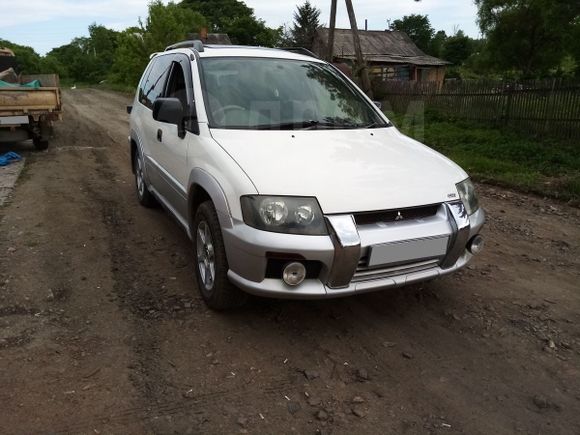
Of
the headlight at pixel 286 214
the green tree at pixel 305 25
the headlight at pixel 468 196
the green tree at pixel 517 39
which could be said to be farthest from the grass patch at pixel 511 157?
the green tree at pixel 305 25

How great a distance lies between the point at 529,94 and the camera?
34.1ft

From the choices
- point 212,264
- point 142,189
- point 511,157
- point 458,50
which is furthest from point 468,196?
point 458,50

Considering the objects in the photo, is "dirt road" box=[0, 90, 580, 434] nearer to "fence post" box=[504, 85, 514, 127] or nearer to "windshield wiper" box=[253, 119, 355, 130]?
"windshield wiper" box=[253, 119, 355, 130]

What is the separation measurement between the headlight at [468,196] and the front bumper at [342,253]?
0.14m

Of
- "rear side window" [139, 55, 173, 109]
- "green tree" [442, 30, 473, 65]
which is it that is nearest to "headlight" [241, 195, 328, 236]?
"rear side window" [139, 55, 173, 109]

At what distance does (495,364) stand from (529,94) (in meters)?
8.93

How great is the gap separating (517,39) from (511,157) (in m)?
22.1

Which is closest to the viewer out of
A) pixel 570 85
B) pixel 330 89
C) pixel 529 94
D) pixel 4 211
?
pixel 330 89

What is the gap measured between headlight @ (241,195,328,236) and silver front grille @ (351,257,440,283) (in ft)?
1.08

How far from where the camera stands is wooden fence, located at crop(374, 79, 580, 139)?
31.4 feet

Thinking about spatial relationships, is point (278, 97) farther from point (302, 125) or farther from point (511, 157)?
point (511, 157)

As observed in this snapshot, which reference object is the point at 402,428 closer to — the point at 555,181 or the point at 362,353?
the point at 362,353

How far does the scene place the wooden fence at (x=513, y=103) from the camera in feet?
31.4

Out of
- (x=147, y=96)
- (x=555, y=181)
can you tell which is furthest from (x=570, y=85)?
(x=147, y=96)
